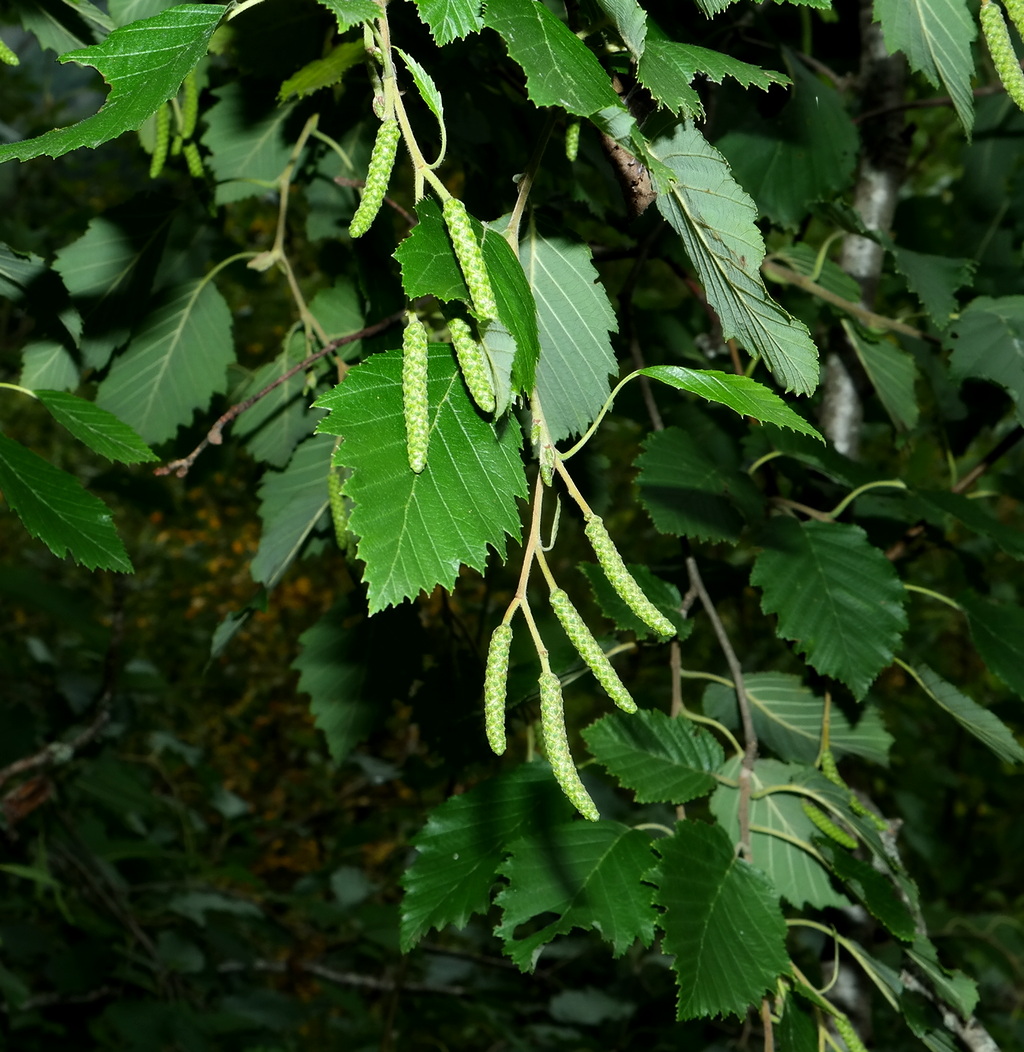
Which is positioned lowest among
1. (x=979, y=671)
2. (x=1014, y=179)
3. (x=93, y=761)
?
(x=979, y=671)

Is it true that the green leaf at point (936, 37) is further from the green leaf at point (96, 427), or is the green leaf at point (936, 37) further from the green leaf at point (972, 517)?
the green leaf at point (96, 427)

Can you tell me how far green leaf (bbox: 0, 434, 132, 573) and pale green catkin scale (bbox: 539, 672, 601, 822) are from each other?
320 mm

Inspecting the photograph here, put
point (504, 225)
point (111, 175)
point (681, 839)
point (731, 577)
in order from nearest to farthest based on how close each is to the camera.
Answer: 1. point (504, 225)
2. point (681, 839)
3. point (731, 577)
4. point (111, 175)

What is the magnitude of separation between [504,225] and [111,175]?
12.8 ft

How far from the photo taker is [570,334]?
722mm

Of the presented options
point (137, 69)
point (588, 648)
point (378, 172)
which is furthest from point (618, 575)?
point (137, 69)

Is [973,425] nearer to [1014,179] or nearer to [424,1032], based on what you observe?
[1014,179]

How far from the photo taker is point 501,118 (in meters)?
1.06

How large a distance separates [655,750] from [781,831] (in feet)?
0.43

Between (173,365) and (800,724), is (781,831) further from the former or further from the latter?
(173,365)

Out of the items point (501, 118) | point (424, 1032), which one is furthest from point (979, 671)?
point (501, 118)

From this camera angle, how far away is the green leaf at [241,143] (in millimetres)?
1117

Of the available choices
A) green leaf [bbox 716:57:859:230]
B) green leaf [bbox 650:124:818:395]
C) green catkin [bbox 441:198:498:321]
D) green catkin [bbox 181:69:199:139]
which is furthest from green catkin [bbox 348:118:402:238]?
green leaf [bbox 716:57:859:230]

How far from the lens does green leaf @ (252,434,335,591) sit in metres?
1.01
